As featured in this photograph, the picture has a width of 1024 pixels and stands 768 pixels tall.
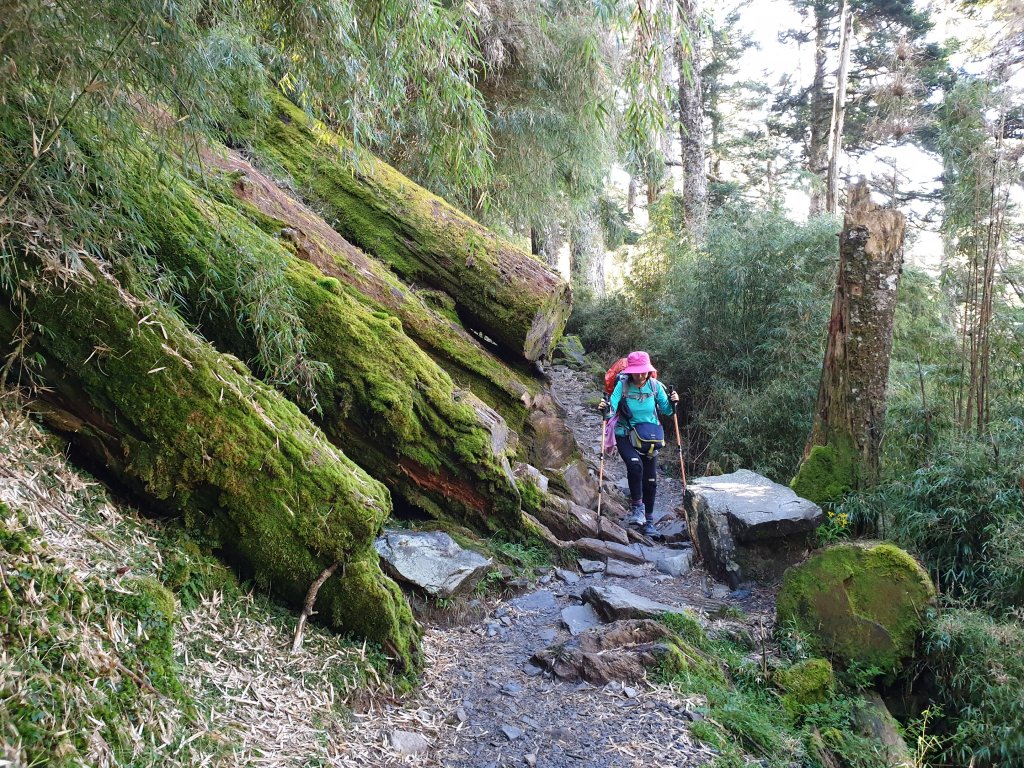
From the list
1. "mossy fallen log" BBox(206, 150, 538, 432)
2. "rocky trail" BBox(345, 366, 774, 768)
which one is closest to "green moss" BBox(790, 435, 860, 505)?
"rocky trail" BBox(345, 366, 774, 768)

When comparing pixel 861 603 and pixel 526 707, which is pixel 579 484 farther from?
pixel 526 707

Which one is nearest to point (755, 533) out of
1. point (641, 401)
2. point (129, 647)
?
point (641, 401)

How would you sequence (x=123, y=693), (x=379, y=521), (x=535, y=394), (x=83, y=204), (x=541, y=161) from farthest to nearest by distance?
(x=541, y=161)
(x=535, y=394)
(x=379, y=521)
(x=83, y=204)
(x=123, y=693)

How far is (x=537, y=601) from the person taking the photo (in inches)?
189

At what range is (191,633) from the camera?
280 cm

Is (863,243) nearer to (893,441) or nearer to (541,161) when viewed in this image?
(893,441)

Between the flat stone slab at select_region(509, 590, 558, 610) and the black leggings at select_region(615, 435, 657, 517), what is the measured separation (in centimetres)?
261

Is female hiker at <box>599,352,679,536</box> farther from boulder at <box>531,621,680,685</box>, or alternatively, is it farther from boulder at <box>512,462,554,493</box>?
boulder at <box>531,621,680,685</box>

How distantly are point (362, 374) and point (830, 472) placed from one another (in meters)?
4.34

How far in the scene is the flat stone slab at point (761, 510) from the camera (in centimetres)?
548

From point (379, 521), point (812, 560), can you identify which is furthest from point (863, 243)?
point (379, 521)

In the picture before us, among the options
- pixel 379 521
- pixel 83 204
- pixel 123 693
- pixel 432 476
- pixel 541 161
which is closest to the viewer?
pixel 123 693

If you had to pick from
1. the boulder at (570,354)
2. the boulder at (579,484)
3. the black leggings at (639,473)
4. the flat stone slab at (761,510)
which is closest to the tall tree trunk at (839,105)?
the boulder at (570,354)

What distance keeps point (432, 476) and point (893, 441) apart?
4.09m
